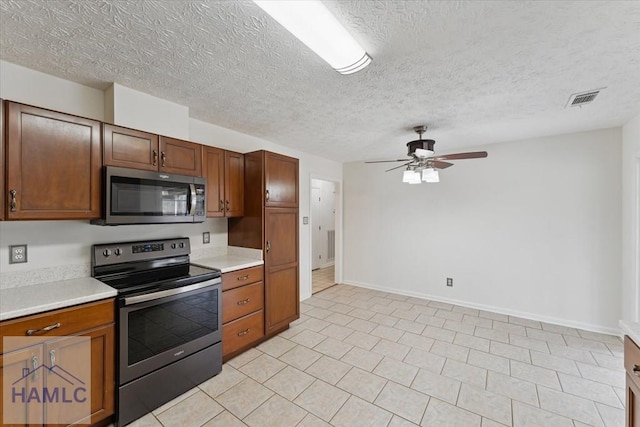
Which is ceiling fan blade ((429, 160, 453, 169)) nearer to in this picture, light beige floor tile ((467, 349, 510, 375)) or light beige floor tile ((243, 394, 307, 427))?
light beige floor tile ((467, 349, 510, 375))

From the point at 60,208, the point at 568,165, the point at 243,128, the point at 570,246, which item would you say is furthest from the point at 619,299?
the point at 60,208

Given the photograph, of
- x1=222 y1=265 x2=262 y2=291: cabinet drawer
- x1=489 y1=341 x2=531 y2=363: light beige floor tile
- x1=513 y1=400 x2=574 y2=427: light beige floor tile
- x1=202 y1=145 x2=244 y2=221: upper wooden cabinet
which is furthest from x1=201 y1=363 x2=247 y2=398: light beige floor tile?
x1=489 y1=341 x2=531 y2=363: light beige floor tile

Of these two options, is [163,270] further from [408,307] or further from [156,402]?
[408,307]

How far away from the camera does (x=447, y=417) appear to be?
1.96 metres

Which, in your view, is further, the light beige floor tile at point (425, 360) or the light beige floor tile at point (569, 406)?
the light beige floor tile at point (425, 360)

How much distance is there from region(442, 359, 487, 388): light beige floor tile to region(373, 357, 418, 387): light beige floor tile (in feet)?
1.02

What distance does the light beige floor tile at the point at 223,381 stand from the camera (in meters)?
2.24

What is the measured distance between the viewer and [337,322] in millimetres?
3602

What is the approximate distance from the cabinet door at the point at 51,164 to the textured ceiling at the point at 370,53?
17.4 inches

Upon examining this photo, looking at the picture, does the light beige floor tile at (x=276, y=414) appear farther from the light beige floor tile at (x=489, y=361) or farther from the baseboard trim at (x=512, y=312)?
the baseboard trim at (x=512, y=312)

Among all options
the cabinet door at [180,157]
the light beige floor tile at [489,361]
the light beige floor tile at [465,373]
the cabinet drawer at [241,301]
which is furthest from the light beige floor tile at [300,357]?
the cabinet door at [180,157]

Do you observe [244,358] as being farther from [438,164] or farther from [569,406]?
[438,164]

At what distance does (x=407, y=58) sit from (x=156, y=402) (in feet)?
10.1

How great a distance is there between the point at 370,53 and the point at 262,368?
2.80 m
